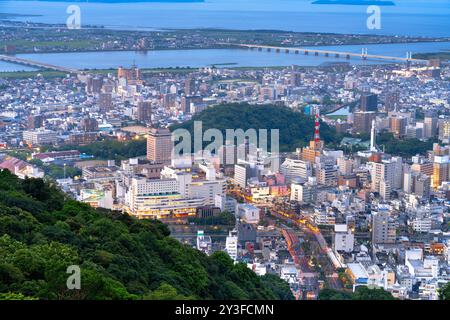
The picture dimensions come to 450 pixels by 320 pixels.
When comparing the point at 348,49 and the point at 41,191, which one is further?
the point at 348,49

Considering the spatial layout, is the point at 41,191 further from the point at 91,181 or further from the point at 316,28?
the point at 316,28

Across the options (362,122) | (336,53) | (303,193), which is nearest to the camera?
(303,193)

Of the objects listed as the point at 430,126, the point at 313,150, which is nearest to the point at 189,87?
the point at 430,126

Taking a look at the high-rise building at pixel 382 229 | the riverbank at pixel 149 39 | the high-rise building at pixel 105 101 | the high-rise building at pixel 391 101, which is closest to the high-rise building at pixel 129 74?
the high-rise building at pixel 105 101

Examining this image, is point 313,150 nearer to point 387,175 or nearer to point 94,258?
point 387,175

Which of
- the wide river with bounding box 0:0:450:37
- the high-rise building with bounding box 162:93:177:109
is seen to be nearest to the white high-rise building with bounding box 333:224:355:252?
the high-rise building with bounding box 162:93:177:109

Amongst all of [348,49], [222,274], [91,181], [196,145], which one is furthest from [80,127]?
[348,49]
